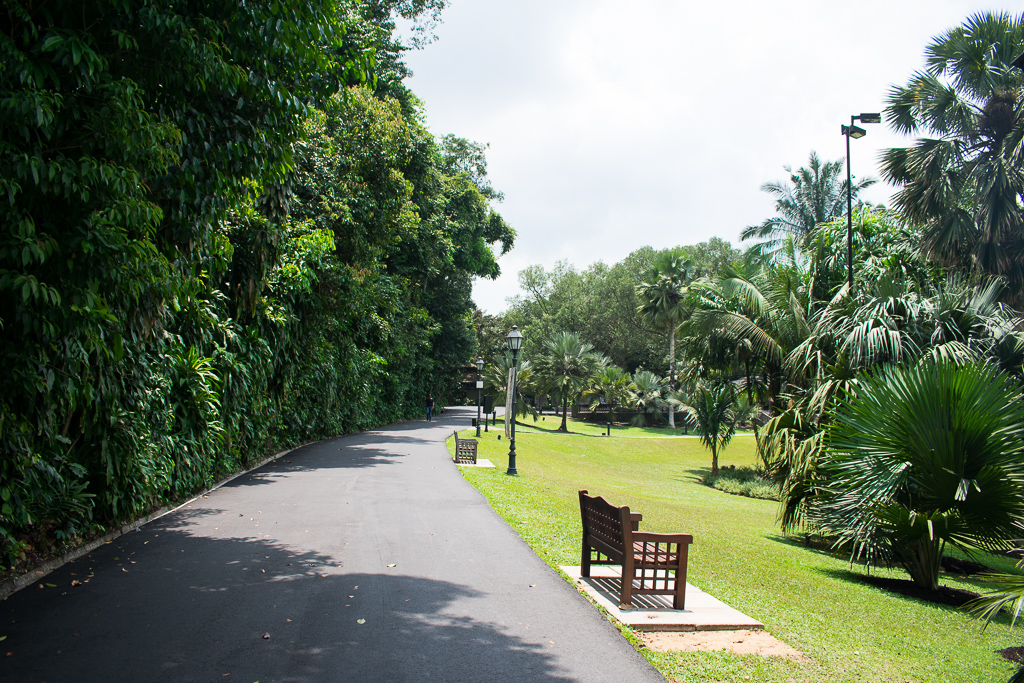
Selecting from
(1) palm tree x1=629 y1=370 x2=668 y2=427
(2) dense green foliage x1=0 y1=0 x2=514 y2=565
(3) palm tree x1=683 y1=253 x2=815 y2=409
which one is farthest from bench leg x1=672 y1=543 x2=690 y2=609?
(1) palm tree x1=629 y1=370 x2=668 y2=427

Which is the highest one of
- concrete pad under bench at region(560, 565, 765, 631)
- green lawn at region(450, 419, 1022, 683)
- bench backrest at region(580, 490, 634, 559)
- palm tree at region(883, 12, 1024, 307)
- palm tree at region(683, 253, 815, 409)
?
palm tree at region(883, 12, 1024, 307)

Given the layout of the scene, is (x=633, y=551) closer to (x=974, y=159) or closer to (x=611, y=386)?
(x=974, y=159)

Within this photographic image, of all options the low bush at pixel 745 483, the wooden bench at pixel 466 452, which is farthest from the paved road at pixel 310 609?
the low bush at pixel 745 483

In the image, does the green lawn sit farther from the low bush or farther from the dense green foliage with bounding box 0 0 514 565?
the dense green foliage with bounding box 0 0 514 565

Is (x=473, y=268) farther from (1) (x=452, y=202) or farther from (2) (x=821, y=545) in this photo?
(2) (x=821, y=545)

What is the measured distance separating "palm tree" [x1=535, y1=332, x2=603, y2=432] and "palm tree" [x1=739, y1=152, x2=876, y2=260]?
1364 centimetres

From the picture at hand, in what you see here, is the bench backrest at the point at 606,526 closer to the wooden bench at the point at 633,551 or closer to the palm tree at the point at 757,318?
the wooden bench at the point at 633,551

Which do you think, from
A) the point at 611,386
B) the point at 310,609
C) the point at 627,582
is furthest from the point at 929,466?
the point at 611,386

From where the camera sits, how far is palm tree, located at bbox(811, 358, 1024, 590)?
7090mm

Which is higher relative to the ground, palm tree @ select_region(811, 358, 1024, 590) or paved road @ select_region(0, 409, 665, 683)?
palm tree @ select_region(811, 358, 1024, 590)

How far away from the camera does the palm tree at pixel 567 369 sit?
3958cm

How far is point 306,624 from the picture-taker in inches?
202

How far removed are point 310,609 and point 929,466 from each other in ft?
23.0

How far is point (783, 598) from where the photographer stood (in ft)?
22.5
